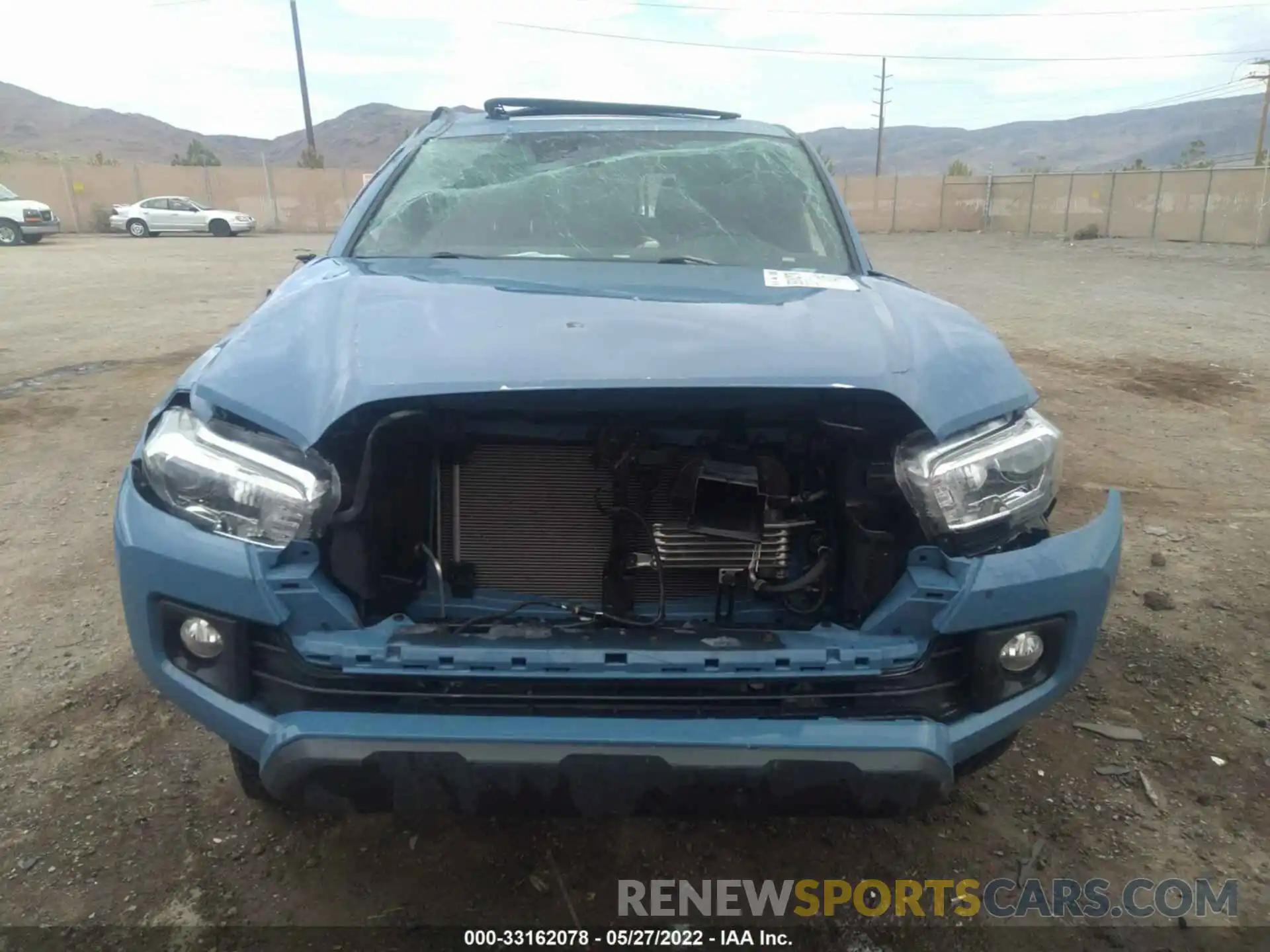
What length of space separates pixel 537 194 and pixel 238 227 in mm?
29571

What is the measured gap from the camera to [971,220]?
122 ft

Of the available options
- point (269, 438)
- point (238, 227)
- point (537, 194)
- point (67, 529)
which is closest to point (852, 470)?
point (269, 438)

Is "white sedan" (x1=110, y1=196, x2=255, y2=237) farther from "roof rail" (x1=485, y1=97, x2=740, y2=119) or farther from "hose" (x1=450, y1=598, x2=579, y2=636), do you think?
"hose" (x1=450, y1=598, x2=579, y2=636)

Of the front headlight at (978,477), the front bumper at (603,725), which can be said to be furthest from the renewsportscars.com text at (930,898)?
the front headlight at (978,477)

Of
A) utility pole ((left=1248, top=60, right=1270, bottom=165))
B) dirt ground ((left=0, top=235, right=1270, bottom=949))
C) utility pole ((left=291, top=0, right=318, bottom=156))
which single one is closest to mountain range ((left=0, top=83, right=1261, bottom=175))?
utility pole ((left=1248, top=60, right=1270, bottom=165))

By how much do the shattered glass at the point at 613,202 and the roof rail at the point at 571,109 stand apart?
1.01 ft

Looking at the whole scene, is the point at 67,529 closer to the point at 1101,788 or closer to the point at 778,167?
the point at 778,167

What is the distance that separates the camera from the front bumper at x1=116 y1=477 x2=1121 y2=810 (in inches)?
67.1

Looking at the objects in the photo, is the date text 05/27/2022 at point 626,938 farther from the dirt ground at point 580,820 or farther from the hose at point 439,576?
the hose at point 439,576

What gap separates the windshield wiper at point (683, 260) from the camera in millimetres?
2920

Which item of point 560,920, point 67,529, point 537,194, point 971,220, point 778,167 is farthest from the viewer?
point 971,220

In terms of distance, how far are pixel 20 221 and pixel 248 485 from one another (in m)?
25.1

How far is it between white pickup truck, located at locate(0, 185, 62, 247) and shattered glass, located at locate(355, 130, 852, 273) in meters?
23.5

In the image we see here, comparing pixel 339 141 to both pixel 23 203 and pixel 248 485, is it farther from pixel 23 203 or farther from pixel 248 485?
pixel 248 485
